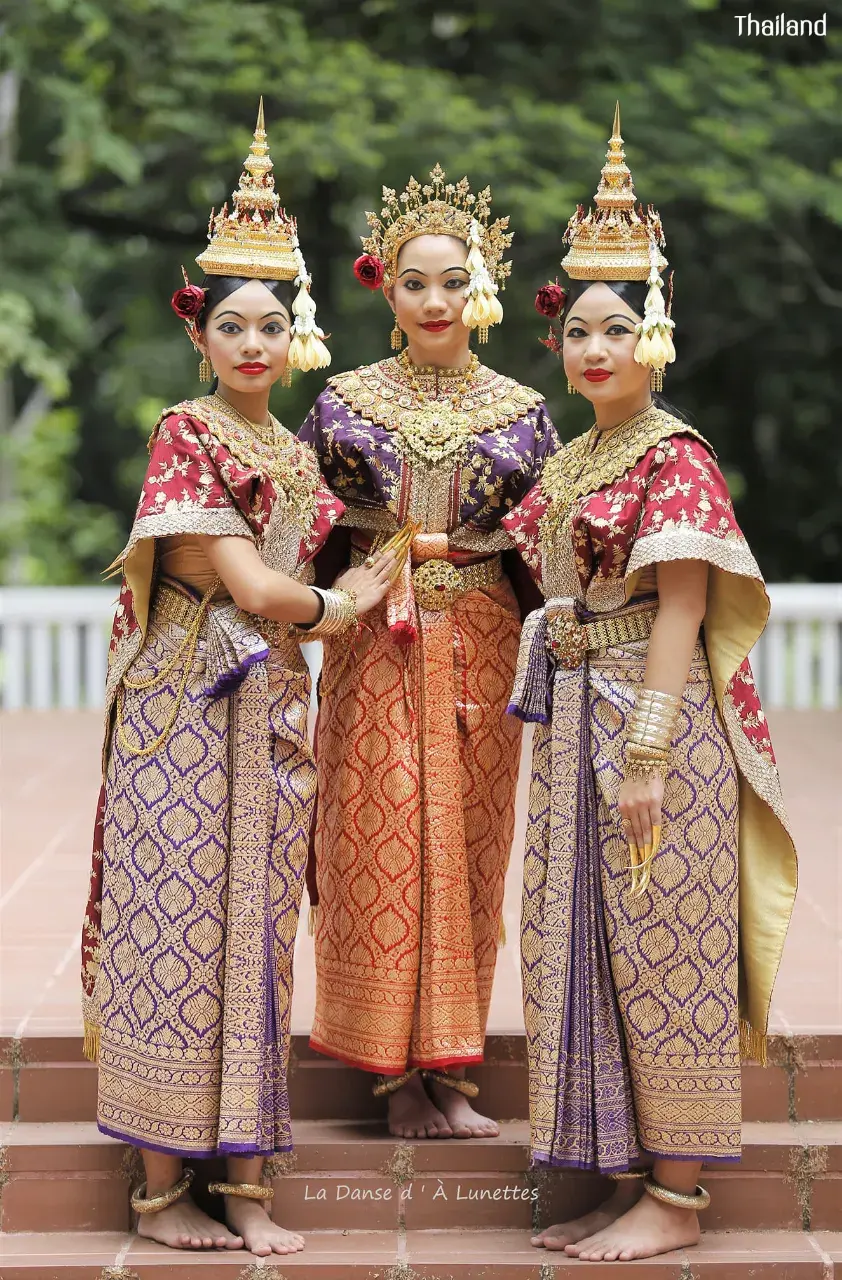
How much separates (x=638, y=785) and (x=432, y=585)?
0.69m

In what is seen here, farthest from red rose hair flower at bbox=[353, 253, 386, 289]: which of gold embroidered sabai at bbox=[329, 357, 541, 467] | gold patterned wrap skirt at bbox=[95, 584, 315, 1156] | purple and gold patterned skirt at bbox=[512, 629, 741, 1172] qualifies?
purple and gold patterned skirt at bbox=[512, 629, 741, 1172]

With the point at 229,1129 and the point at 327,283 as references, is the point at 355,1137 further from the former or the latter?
the point at 327,283

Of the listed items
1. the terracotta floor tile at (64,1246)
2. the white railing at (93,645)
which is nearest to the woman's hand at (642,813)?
the terracotta floor tile at (64,1246)

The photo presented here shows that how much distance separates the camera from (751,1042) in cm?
350

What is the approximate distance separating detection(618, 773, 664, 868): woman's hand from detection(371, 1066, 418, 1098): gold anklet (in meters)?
0.79

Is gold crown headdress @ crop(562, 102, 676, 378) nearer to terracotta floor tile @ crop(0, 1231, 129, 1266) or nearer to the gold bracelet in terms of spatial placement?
the gold bracelet

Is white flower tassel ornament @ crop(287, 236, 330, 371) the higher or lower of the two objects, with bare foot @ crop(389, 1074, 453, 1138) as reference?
higher

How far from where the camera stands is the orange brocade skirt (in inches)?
143

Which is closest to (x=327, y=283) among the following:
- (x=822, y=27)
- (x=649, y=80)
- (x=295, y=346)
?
(x=649, y=80)

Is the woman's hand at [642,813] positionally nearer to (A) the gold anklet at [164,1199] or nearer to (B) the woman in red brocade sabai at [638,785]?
(B) the woman in red brocade sabai at [638,785]

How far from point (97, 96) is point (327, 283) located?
5.48 feet

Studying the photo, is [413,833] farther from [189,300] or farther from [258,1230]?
[189,300]

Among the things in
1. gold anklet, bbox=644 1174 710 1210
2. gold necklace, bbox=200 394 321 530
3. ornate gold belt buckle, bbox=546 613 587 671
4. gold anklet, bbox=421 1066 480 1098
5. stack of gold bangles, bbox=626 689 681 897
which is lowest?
gold anklet, bbox=644 1174 710 1210

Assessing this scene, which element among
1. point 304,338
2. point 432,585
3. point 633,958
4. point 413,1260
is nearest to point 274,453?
point 304,338
